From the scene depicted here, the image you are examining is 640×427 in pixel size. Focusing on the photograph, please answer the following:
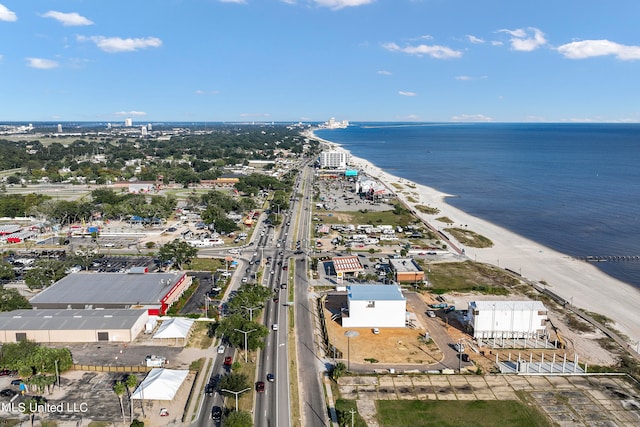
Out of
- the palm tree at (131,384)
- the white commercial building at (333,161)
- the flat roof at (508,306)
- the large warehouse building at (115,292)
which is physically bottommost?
the palm tree at (131,384)

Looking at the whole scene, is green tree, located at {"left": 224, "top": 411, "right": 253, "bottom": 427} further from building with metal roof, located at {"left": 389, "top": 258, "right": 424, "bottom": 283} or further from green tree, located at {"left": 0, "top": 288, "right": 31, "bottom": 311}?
building with metal roof, located at {"left": 389, "top": 258, "right": 424, "bottom": 283}

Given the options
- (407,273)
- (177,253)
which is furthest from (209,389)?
(407,273)

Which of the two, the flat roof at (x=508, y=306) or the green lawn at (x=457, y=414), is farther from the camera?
the flat roof at (x=508, y=306)

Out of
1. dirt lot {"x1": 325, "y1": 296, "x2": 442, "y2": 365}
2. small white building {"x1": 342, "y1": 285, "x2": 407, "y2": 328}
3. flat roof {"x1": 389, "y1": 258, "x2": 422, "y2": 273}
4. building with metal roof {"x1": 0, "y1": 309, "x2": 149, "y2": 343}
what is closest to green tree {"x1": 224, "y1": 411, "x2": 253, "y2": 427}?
dirt lot {"x1": 325, "y1": 296, "x2": 442, "y2": 365}

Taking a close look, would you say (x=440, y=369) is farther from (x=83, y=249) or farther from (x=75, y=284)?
(x=83, y=249)

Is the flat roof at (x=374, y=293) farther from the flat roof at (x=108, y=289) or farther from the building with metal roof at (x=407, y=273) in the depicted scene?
the flat roof at (x=108, y=289)

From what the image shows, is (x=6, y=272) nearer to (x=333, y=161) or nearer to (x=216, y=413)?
(x=216, y=413)

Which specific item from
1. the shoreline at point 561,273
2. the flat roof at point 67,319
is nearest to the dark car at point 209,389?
the flat roof at point 67,319
